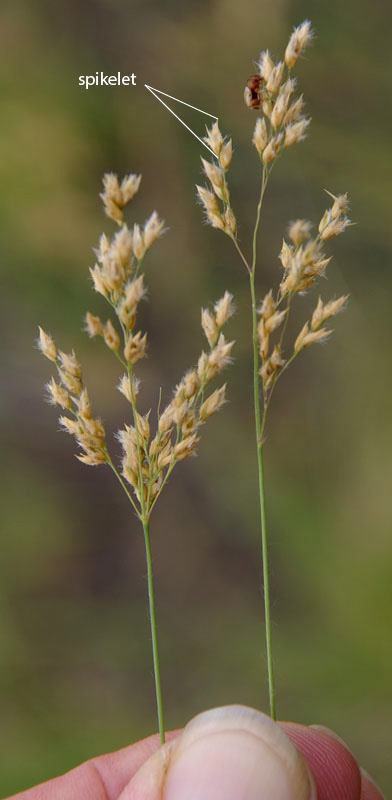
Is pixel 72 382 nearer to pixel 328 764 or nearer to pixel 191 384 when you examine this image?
pixel 191 384

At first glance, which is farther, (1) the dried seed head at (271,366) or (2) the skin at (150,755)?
(2) the skin at (150,755)

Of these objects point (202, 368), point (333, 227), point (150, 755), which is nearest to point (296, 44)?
point (333, 227)

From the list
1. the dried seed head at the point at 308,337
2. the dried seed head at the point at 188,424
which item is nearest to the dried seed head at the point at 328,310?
the dried seed head at the point at 308,337

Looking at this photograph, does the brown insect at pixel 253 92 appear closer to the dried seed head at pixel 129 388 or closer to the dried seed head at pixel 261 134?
the dried seed head at pixel 261 134


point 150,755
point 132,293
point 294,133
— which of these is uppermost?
point 294,133

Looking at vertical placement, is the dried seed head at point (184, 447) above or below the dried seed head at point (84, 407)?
below

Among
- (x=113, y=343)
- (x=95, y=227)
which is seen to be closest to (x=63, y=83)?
(x=95, y=227)

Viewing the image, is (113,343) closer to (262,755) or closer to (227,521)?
(262,755)
